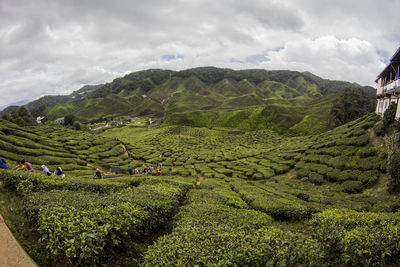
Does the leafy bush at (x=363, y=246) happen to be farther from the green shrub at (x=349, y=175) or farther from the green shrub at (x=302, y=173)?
the green shrub at (x=302, y=173)

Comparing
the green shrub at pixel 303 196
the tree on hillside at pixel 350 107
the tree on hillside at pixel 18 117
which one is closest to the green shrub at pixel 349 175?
the green shrub at pixel 303 196

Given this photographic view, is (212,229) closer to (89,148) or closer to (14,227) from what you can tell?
(14,227)

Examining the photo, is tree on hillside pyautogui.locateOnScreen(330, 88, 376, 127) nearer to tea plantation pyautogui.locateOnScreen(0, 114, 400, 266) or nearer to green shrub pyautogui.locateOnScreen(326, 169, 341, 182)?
tea plantation pyautogui.locateOnScreen(0, 114, 400, 266)

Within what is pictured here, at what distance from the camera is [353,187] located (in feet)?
61.9

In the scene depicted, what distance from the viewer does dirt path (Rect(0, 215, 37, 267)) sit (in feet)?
19.2

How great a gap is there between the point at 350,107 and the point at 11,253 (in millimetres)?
67469

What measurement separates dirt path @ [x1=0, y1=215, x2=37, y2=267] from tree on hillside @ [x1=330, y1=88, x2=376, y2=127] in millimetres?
62413

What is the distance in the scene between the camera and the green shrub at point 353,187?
18.6 m

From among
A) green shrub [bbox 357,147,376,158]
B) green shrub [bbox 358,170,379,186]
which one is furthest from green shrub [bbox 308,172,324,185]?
green shrub [bbox 357,147,376,158]

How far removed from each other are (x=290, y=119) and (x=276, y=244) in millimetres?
75820

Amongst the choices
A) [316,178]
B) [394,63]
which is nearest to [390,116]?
[394,63]

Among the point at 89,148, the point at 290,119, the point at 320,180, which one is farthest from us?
the point at 290,119

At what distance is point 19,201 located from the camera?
9.40 metres

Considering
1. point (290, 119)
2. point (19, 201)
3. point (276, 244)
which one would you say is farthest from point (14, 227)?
point (290, 119)
